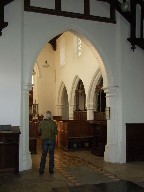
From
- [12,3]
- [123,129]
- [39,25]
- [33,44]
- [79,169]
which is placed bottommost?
[79,169]

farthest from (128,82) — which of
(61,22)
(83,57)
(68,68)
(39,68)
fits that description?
(39,68)

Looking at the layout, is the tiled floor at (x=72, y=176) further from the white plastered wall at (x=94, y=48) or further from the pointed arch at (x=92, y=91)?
the pointed arch at (x=92, y=91)

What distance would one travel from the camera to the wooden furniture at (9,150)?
23.3ft

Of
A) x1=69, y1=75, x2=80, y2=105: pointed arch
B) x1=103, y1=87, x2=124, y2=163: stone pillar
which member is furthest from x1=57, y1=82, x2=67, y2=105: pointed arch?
x1=103, y1=87, x2=124, y2=163: stone pillar

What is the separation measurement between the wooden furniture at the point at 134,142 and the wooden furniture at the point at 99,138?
1.23 m

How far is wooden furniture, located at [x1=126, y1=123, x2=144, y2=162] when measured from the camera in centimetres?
884

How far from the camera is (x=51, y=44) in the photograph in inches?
742

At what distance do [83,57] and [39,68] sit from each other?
16.2 ft

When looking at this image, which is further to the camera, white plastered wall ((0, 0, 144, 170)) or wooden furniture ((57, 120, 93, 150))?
wooden furniture ((57, 120, 93, 150))

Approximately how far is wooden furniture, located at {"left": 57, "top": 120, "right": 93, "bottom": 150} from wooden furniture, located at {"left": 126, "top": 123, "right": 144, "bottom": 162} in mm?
2896

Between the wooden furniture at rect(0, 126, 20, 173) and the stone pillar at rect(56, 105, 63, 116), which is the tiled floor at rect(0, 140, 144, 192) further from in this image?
the stone pillar at rect(56, 105, 63, 116)

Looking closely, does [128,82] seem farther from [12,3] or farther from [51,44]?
[51,44]

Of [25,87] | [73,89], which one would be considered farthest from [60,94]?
[25,87]

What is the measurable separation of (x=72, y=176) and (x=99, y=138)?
11.1ft
